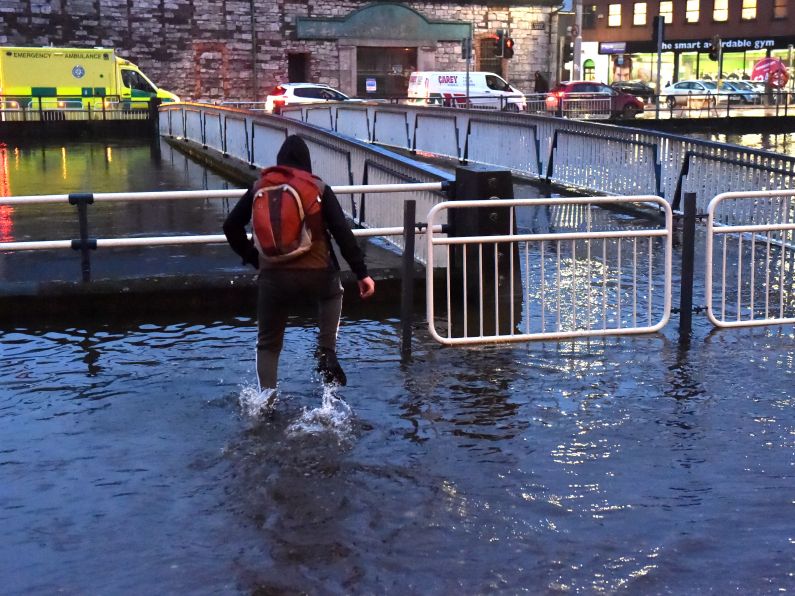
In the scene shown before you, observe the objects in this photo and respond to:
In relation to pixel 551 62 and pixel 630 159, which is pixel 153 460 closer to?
pixel 630 159

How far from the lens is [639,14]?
249ft

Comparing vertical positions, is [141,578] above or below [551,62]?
below

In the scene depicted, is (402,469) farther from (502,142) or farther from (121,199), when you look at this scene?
(502,142)

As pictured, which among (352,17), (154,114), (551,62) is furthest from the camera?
(551,62)

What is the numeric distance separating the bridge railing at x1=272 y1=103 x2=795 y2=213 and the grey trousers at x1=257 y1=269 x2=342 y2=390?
7219mm

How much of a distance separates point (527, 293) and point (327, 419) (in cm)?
262

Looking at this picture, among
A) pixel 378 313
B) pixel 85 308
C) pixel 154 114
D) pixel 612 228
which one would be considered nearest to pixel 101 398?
pixel 85 308

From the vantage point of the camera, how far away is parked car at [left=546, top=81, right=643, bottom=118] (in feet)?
131

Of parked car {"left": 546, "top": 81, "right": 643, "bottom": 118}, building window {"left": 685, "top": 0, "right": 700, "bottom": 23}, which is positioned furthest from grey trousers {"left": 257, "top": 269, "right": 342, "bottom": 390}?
building window {"left": 685, "top": 0, "right": 700, "bottom": 23}

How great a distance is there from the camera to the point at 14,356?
7855 millimetres

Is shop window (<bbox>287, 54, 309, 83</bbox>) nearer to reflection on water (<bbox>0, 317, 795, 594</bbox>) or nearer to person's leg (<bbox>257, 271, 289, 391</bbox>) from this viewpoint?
reflection on water (<bbox>0, 317, 795, 594</bbox>)

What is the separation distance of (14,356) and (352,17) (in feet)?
164

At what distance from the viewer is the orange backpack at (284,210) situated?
580 centimetres

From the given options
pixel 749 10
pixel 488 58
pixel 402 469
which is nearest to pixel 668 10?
pixel 749 10
